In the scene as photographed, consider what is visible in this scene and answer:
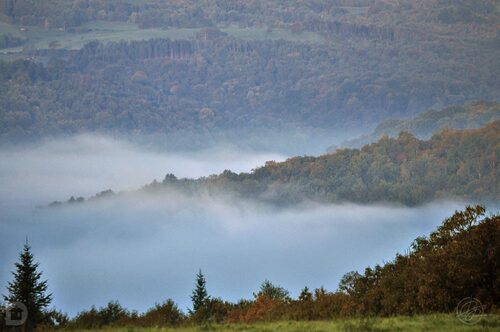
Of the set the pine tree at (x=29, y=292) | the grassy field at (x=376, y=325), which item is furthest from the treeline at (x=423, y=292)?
the grassy field at (x=376, y=325)

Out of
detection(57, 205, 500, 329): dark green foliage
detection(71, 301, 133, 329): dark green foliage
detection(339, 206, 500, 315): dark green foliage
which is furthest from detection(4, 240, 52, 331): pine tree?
→ detection(339, 206, 500, 315): dark green foliage

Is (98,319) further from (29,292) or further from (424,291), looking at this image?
(424,291)

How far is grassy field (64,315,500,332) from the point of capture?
2996 cm

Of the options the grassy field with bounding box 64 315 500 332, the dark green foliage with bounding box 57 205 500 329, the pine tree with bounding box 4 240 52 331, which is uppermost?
the pine tree with bounding box 4 240 52 331

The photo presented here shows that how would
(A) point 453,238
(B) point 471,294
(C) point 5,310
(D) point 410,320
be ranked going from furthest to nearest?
1. (A) point 453,238
2. (C) point 5,310
3. (B) point 471,294
4. (D) point 410,320

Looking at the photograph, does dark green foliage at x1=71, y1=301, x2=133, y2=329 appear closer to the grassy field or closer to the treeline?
the treeline

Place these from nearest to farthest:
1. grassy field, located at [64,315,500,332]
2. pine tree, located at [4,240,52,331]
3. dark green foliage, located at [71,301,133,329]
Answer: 1. grassy field, located at [64,315,500,332]
2. dark green foliage, located at [71,301,133,329]
3. pine tree, located at [4,240,52,331]

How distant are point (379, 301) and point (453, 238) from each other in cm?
903

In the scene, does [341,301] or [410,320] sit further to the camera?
[341,301]

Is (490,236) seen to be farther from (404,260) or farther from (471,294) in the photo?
(404,260)

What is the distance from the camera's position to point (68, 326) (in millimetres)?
38000

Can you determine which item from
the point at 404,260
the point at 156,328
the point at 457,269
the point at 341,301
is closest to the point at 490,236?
the point at 457,269

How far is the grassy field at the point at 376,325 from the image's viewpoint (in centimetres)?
2996

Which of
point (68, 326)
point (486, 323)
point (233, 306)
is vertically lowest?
point (486, 323)
